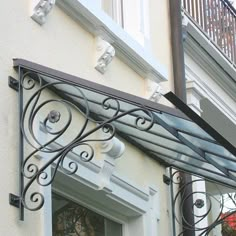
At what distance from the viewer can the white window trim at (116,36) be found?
25.9ft

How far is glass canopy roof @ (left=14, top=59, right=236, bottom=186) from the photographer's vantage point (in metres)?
6.38

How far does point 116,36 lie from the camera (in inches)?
332

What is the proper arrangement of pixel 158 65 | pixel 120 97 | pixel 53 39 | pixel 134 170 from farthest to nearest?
pixel 158 65
pixel 134 170
pixel 53 39
pixel 120 97

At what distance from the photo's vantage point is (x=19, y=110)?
22.2 feet

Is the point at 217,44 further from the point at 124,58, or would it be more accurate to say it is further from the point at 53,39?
the point at 53,39

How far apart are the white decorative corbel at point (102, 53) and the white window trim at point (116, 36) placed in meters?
0.08

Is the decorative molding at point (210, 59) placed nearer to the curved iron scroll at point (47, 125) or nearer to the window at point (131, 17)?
the window at point (131, 17)

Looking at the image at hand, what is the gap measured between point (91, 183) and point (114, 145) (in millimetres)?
374

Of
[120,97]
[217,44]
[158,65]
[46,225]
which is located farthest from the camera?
[217,44]

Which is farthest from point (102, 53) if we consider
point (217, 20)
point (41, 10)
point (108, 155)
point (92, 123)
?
point (217, 20)

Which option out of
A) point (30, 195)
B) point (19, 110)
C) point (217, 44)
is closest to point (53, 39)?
point (19, 110)

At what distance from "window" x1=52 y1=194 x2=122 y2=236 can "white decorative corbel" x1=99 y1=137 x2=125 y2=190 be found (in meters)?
0.34

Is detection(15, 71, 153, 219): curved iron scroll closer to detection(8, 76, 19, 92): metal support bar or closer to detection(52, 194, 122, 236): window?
detection(8, 76, 19, 92): metal support bar

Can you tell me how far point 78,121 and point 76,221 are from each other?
2.93 ft
